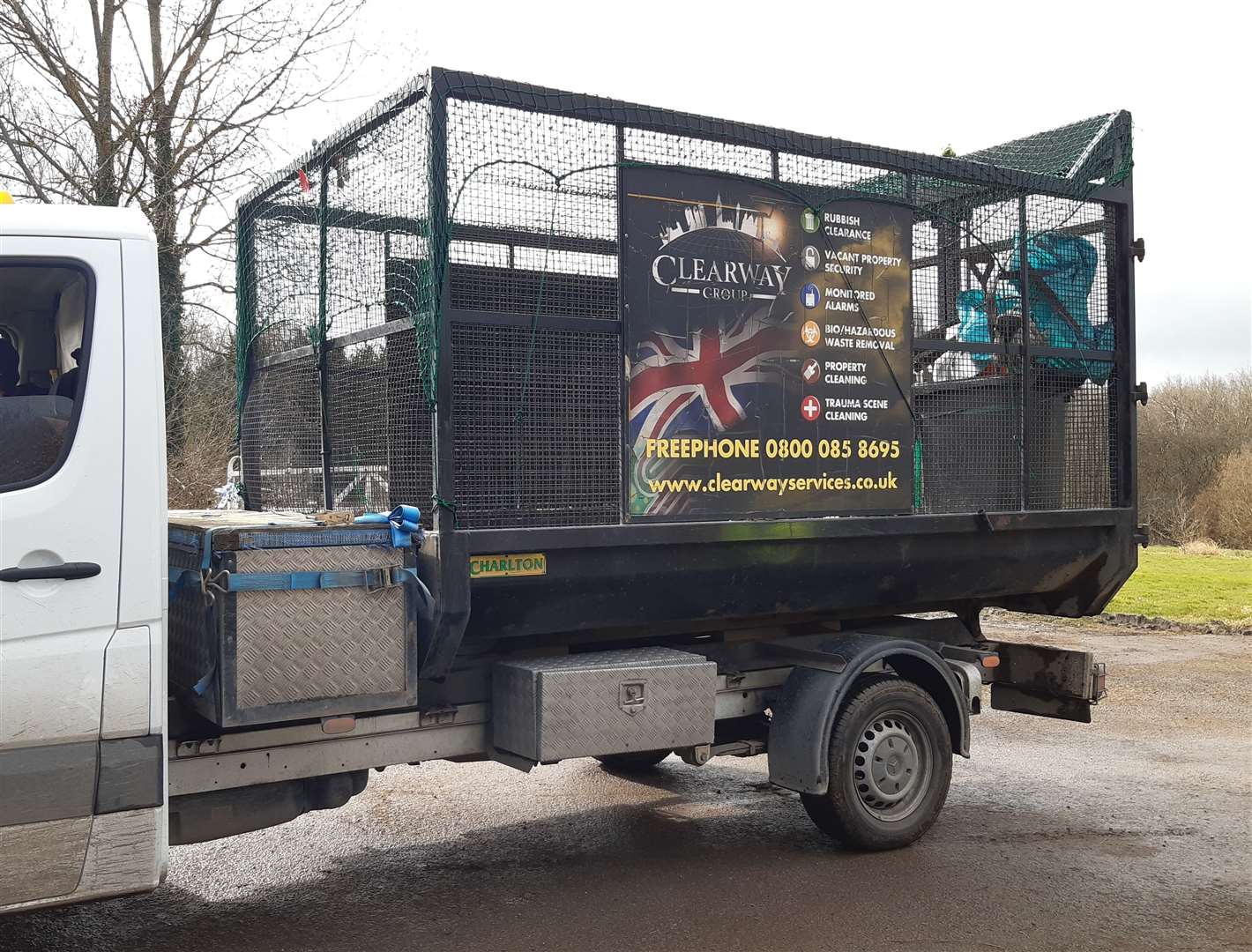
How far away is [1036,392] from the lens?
22.0 feet

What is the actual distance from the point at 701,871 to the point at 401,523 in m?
2.31

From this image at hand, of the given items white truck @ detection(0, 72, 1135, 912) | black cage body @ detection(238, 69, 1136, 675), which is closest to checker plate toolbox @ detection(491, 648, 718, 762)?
white truck @ detection(0, 72, 1135, 912)

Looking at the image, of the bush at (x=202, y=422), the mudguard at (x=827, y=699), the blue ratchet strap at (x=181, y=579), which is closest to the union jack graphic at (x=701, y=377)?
the mudguard at (x=827, y=699)

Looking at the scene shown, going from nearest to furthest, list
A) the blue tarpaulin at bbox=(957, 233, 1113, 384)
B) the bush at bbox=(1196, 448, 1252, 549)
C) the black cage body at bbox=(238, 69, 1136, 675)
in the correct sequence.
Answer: the black cage body at bbox=(238, 69, 1136, 675), the blue tarpaulin at bbox=(957, 233, 1113, 384), the bush at bbox=(1196, 448, 1252, 549)

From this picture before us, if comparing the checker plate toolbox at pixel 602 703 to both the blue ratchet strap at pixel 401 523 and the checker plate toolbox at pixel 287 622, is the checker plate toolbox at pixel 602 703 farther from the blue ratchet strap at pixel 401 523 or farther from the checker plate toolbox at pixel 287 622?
the blue ratchet strap at pixel 401 523

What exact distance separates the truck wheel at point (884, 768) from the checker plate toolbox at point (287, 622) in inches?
89.3

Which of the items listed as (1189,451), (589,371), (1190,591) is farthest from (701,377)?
(1189,451)

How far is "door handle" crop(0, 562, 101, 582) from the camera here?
3666 mm

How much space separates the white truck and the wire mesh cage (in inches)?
2.5

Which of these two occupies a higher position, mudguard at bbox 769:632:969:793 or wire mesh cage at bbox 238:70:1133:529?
wire mesh cage at bbox 238:70:1133:529

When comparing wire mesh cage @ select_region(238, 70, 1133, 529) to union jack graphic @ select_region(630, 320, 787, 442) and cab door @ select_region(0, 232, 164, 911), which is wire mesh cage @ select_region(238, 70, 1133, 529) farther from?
cab door @ select_region(0, 232, 164, 911)

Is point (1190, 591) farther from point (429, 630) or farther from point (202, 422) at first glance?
point (429, 630)

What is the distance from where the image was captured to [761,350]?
5.56 meters

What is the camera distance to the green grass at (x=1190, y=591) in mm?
15859
